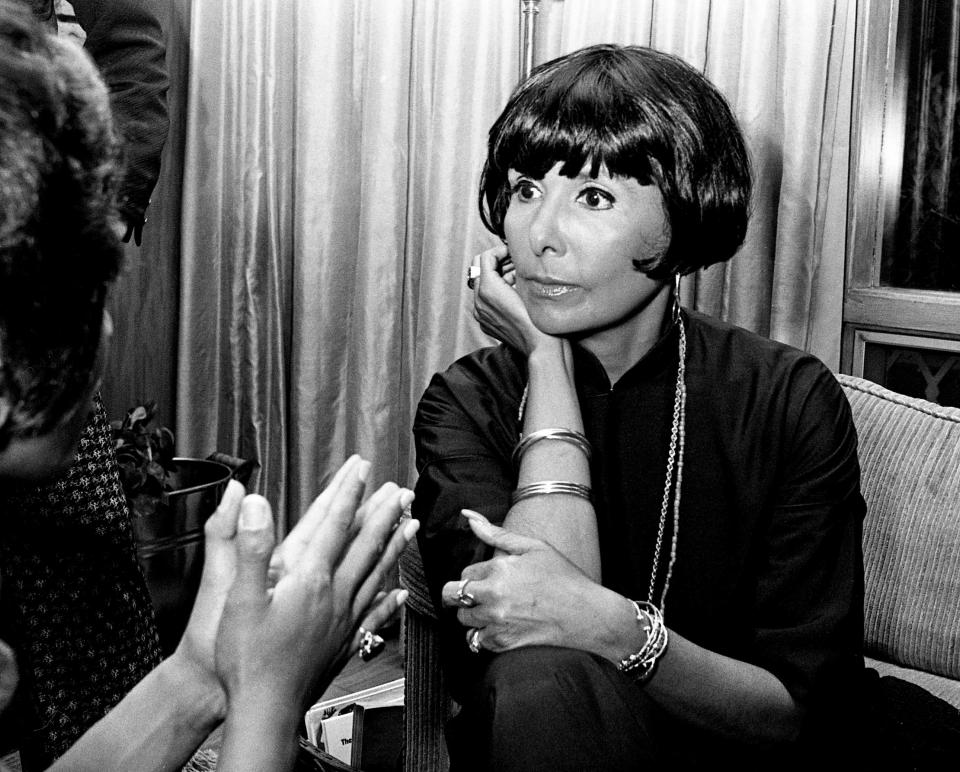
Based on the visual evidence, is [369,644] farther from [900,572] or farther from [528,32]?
[528,32]

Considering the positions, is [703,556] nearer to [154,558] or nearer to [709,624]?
[709,624]

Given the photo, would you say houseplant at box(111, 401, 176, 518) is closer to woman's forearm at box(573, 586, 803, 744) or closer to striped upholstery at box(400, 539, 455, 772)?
striped upholstery at box(400, 539, 455, 772)

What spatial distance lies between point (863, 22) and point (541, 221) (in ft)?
4.25

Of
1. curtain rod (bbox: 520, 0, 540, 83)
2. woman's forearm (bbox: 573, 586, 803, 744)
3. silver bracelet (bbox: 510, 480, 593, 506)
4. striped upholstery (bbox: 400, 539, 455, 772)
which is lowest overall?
striped upholstery (bbox: 400, 539, 455, 772)

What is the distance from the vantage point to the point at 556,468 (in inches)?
54.1

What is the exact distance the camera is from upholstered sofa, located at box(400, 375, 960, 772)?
154 cm

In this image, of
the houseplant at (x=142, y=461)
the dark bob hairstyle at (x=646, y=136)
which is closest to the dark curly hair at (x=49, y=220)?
the dark bob hairstyle at (x=646, y=136)

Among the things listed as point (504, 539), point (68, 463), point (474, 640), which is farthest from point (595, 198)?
point (68, 463)

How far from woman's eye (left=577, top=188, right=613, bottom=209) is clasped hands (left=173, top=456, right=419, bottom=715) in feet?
1.98

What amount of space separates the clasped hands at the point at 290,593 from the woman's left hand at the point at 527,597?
21 centimetres

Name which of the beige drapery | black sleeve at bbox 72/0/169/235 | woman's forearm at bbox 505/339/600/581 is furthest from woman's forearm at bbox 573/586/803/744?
black sleeve at bbox 72/0/169/235

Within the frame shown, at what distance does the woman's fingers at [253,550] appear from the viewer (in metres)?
0.85

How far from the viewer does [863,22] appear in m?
2.35

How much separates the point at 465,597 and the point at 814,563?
1.51 feet
